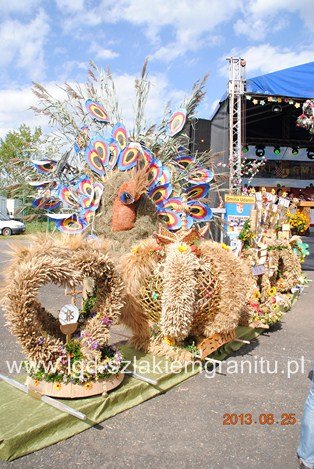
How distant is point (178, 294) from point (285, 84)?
7.22 metres

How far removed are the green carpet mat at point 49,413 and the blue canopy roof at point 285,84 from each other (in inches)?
286

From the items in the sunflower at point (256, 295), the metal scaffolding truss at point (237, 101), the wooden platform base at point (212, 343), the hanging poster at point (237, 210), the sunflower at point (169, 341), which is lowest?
the wooden platform base at point (212, 343)

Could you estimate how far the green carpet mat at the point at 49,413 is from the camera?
8.55 feet

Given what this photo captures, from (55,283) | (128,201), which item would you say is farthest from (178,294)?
(128,201)

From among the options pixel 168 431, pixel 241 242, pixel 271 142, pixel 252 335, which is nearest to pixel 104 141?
pixel 241 242

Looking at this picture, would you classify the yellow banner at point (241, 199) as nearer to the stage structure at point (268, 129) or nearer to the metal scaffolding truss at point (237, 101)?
the stage structure at point (268, 129)

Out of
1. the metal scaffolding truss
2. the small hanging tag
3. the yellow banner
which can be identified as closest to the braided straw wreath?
the small hanging tag

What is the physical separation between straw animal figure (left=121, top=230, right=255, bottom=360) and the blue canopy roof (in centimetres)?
610

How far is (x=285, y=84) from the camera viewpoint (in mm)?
9406

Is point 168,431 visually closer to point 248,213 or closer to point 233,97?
point 248,213

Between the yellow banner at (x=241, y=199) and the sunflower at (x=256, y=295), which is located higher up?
the yellow banner at (x=241, y=199)

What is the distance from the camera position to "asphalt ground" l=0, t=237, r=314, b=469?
8.68 ft

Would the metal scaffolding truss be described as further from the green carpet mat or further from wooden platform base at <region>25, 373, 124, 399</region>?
wooden platform base at <region>25, 373, 124, 399</region>

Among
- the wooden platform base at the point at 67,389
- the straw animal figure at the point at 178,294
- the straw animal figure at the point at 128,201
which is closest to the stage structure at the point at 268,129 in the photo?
the straw animal figure at the point at 128,201
